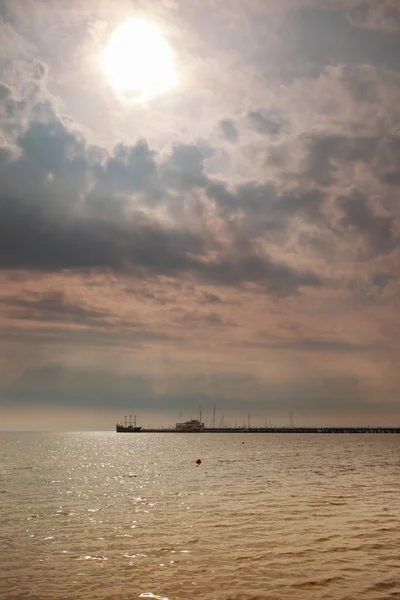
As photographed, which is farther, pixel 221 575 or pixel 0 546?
pixel 0 546

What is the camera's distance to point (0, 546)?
93.1 ft

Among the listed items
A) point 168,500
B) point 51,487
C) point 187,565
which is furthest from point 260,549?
point 51,487

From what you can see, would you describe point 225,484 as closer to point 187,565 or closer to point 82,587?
point 187,565

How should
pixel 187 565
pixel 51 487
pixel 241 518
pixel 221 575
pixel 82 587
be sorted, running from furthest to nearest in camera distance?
pixel 51 487, pixel 241 518, pixel 187 565, pixel 221 575, pixel 82 587

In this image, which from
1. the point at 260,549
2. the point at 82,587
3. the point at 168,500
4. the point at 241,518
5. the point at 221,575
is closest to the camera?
the point at 82,587

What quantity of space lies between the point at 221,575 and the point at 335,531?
11.3 metres

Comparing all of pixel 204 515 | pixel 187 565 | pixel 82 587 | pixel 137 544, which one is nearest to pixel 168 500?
pixel 204 515

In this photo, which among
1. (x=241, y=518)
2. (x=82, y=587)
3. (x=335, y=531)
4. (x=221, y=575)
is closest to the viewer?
(x=82, y=587)

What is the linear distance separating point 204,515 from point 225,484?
22.6 meters

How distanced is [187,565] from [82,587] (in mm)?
5136

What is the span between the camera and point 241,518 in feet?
118

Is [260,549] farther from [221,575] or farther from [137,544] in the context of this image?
[137,544]

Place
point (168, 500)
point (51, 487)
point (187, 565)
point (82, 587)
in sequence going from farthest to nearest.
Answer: point (51, 487) → point (168, 500) → point (187, 565) → point (82, 587)

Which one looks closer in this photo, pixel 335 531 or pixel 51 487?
pixel 335 531
